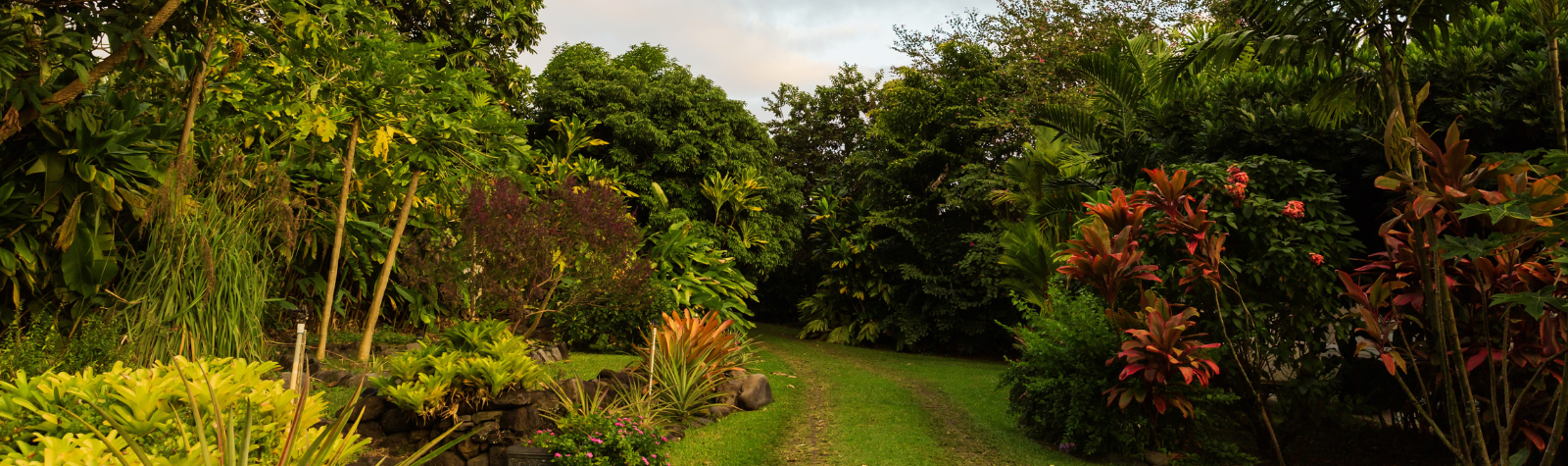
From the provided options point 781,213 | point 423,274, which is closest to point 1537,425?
point 423,274

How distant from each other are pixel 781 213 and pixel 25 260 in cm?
1278

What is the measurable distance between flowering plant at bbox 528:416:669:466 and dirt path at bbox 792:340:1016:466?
2.09 meters

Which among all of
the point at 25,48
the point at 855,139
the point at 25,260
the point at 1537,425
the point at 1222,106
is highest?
the point at 855,139

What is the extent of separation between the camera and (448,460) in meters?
4.74

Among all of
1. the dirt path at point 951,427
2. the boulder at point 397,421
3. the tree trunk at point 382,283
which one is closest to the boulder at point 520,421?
the boulder at point 397,421

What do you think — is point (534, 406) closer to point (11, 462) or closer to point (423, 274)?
point (423, 274)

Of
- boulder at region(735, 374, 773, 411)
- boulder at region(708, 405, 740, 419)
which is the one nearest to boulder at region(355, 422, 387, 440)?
boulder at region(708, 405, 740, 419)

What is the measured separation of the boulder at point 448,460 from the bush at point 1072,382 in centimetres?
388

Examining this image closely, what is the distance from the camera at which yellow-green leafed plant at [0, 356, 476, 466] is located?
7.87 feet

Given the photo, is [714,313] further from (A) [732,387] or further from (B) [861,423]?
(B) [861,423]

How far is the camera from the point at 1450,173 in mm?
3561

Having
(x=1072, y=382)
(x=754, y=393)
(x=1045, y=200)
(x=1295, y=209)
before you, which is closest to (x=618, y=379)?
(x=754, y=393)

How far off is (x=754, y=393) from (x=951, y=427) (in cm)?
180

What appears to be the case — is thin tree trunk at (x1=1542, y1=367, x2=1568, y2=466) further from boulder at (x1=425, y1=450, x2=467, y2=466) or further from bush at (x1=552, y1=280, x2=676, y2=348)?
bush at (x1=552, y1=280, x2=676, y2=348)
